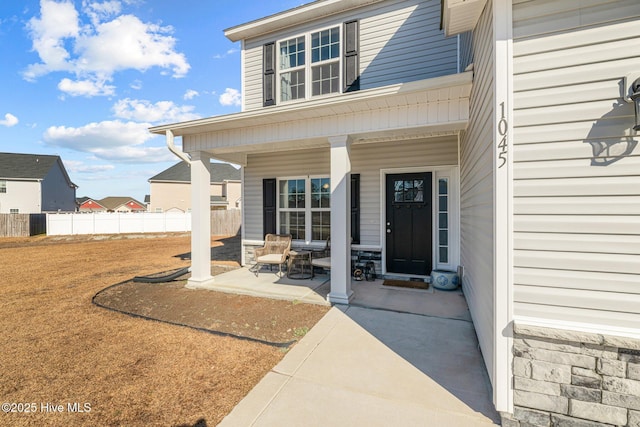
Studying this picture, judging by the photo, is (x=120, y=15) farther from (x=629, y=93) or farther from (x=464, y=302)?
(x=464, y=302)

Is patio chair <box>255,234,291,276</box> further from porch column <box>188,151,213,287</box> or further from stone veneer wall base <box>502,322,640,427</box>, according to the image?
stone veneer wall base <box>502,322,640,427</box>

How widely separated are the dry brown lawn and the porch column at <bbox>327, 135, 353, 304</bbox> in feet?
1.71

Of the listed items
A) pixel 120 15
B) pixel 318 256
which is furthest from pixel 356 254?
pixel 120 15

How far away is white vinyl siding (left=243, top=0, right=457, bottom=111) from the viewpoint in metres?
5.05

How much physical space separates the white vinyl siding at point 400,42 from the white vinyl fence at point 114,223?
51.5 ft

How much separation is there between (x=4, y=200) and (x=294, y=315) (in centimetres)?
2794

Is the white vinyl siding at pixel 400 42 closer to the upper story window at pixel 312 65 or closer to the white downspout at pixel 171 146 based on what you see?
the upper story window at pixel 312 65

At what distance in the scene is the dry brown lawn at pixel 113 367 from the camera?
6.47ft

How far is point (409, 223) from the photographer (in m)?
5.40

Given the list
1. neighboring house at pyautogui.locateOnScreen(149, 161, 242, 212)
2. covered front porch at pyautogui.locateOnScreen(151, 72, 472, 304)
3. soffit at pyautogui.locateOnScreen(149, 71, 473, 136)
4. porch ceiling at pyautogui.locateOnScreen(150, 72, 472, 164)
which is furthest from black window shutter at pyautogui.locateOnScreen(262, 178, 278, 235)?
neighboring house at pyautogui.locateOnScreen(149, 161, 242, 212)

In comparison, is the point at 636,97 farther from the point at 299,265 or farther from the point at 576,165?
the point at 299,265

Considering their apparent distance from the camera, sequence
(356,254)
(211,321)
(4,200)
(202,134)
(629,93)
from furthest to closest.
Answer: (4,200)
(356,254)
(202,134)
(211,321)
(629,93)

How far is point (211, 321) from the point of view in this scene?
3.56 metres

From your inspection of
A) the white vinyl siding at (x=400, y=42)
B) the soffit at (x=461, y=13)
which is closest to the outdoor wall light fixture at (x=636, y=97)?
the soffit at (x=461, y=13)
